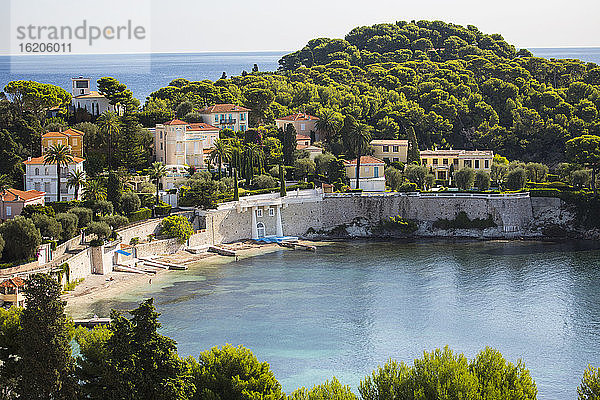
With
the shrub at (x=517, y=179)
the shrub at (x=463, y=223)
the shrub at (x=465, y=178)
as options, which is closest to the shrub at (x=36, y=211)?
the shrub at (x=463, y=223)

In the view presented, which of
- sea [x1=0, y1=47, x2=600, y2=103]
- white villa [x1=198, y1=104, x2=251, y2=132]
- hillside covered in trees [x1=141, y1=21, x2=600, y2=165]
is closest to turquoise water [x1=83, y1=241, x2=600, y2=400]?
white villa [x1=198, y1=104, x2=251, y2=132]

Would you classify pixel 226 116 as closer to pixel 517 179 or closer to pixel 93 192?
pixel 93 192

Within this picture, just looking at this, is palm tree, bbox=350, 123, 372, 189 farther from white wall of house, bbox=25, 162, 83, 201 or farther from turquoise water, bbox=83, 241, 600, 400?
white wall of house, bbox=25, 162, 83, 201

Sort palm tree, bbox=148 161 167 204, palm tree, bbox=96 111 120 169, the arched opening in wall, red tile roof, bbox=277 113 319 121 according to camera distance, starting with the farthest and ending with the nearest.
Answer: red tile roof, bbox=277 113 319 121, the arched opening in wall, palm tree, bbox=96 111 120 169, palm tree, bbox=148 161 167 204

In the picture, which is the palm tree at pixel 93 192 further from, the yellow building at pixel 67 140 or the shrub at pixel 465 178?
the shrub at pixel 465 178

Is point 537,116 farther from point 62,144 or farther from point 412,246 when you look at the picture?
point 62,144

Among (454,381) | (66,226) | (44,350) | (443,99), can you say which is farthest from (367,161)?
(44,350)

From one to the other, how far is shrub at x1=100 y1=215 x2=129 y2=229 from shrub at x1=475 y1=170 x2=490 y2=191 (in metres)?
21.9

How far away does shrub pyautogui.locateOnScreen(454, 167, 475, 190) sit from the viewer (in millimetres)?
51656

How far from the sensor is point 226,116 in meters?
58.3

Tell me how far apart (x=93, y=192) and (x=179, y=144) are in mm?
10878

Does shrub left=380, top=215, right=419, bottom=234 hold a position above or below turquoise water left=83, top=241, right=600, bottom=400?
above

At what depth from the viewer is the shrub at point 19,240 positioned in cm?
3344

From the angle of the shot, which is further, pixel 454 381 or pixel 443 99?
pixel 443 99
